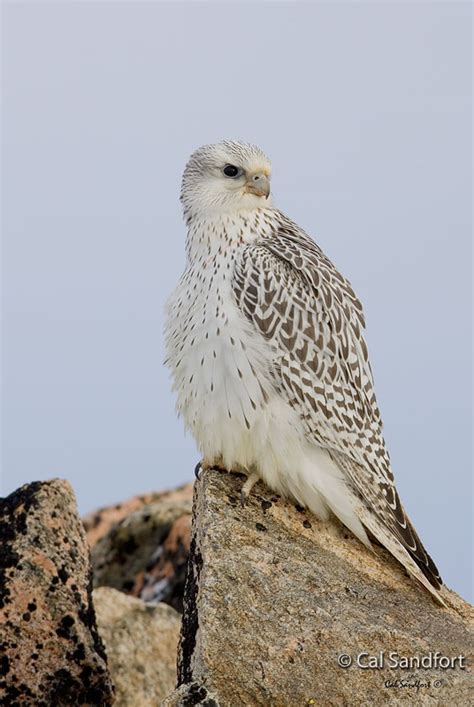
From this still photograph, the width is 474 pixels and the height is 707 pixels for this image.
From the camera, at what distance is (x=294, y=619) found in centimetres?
854

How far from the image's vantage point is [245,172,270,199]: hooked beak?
386 inches

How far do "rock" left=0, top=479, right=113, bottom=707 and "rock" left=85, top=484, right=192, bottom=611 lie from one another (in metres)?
2.63

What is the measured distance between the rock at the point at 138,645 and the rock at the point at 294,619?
189 cm

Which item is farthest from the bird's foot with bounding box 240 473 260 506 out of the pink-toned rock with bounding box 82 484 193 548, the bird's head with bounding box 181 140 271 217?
the pink-toned rock with bounding box 82 484 193 548

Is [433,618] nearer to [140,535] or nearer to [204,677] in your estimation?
[204,677]

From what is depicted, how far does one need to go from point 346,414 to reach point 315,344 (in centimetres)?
62

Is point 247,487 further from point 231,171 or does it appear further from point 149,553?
point 149,553

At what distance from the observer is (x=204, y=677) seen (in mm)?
8344

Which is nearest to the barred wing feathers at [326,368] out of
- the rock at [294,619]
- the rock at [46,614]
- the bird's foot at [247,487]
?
the rock at [294,619]

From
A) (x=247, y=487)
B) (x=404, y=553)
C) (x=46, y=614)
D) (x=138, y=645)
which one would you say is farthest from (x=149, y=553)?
(x=404, y=553)

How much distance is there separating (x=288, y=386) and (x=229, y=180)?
2009 millimetres

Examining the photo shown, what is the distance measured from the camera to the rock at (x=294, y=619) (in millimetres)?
8344

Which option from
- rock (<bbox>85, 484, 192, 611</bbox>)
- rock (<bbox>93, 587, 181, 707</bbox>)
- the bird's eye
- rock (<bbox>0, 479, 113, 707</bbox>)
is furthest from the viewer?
rock (<bbox>85, 484, 192, 611</bbox>)

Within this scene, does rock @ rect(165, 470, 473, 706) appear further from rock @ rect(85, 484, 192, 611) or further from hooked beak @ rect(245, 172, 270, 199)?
rock @ rect(85, 484, 192, 611)
